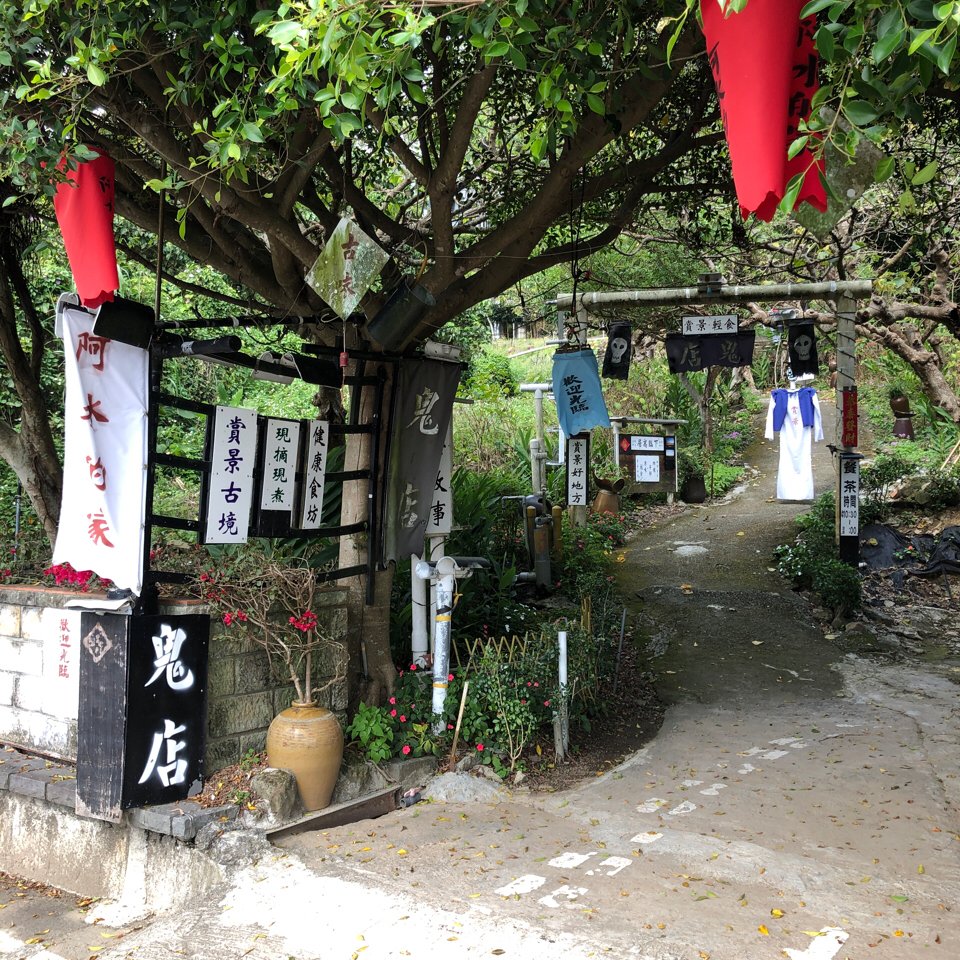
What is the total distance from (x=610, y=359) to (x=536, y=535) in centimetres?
313

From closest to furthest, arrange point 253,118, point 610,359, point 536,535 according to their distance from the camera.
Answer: point 253,118
point 536,535
point 610,359

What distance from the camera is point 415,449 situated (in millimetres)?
7641

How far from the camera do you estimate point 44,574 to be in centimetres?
752

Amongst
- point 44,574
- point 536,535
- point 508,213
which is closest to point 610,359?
point 536,535

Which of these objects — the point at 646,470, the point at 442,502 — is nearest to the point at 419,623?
the point at 442,502

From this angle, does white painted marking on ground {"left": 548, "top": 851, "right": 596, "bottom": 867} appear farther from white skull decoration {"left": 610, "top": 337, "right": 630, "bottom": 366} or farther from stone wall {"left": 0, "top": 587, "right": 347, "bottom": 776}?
white skull decoration {"left": 610, "top": 337, "right": 630, "bottom": 366}

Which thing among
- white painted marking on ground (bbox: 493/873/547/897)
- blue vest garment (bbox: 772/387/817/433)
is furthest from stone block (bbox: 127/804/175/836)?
blue vest garment (bbox: 772/387/817/433)

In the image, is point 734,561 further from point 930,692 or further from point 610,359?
point 930,692

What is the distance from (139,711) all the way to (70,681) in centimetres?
116

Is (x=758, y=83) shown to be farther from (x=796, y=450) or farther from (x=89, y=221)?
(x=796, y=450)

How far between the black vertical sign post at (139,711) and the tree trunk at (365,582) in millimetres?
1489

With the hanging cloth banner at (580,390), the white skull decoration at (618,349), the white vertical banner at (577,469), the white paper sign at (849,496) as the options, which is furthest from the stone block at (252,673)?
the white paper sign at (849,496)

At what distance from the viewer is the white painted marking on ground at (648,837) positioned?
5691mm

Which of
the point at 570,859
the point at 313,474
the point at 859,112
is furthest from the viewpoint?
the point at 313,474
